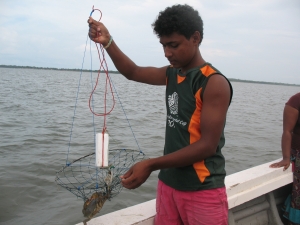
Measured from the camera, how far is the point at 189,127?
1834 mm

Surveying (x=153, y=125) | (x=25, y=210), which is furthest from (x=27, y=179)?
(x=153, y=125)

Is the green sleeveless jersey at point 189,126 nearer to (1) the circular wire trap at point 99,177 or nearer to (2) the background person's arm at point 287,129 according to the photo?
(1) the circular wire trap at point 99,177

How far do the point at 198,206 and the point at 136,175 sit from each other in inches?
18.2

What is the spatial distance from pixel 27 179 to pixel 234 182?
426 cm

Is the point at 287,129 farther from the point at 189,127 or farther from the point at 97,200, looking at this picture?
the point at 97,200

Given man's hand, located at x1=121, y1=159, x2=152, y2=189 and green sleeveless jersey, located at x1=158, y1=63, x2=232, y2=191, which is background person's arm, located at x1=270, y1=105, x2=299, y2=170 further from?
man's hand, located at x1=121, y1=159, x2=152, y2=189

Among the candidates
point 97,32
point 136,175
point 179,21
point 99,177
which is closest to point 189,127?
point 136,175

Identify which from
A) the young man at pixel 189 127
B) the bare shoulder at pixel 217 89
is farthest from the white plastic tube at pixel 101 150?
the bare shoulder at pixel 217 89

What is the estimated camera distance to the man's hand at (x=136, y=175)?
67.6 inches

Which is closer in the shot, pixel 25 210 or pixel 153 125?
pixel 25 210

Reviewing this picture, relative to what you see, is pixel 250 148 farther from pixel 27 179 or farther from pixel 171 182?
pixel 171 182

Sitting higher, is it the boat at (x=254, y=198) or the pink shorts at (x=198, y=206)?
the pink shorts at (x=198, y=206)

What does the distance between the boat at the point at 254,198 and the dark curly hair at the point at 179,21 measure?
147 centimetres

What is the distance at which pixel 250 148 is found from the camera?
938 centimetres
